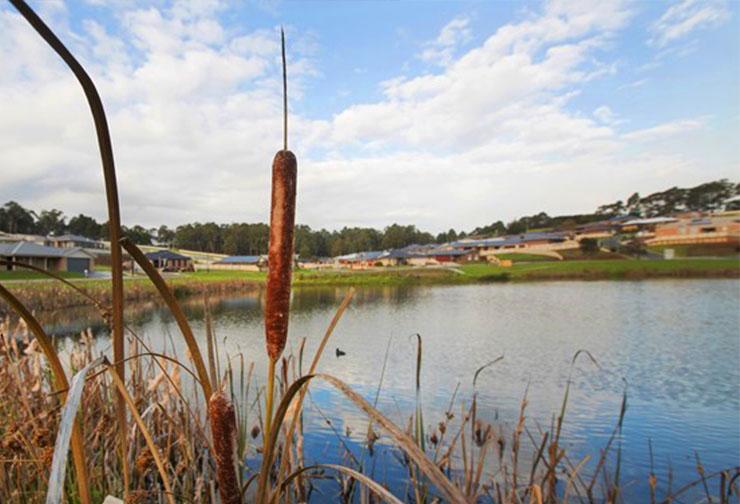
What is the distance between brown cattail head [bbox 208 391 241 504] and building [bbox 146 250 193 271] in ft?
223

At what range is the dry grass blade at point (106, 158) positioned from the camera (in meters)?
0.56

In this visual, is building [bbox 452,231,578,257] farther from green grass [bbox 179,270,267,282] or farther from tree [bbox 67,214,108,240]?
tree [bbox 67,214,108,240]

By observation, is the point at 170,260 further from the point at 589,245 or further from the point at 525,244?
the point at 589,245

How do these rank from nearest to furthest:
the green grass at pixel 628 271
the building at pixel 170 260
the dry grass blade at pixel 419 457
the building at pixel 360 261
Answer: the dry grass blade at pixel 419 457
the green grass at pixel 628 271
the building at pixel 170 260
the building at pixel 360 261

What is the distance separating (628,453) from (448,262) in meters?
87.8

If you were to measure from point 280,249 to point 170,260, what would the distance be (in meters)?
84.4

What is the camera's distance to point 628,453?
6305 millimetres

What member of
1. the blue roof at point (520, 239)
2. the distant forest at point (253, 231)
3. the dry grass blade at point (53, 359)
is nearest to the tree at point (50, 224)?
the distant forest at point (253, 231)

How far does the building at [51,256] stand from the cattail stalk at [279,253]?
51764mm

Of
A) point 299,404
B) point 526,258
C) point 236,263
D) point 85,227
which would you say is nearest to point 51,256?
point 236,263

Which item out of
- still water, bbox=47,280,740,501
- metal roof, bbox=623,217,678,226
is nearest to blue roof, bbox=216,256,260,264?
still water, bbox=47,280,740,501

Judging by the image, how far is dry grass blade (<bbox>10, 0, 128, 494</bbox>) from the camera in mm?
560

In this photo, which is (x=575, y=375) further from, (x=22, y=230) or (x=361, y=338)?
(x=22, y=230)

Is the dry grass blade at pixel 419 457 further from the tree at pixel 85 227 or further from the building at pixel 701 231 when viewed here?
the tree at pixel 85 227
